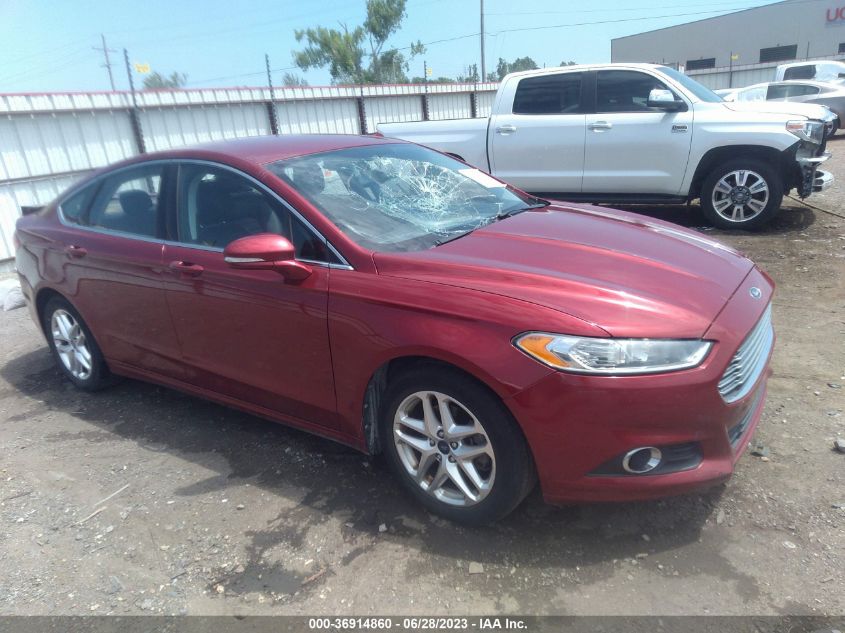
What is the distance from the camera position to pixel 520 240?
10.1ft

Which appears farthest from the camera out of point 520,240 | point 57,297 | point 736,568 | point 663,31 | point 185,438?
point 663,31

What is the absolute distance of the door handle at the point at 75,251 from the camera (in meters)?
4.05

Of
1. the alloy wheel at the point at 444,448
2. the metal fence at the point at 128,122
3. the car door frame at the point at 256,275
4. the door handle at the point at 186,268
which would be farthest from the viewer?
the metal fence at the point at 128,122

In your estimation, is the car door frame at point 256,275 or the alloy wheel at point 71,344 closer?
the car door frame at point 256,275

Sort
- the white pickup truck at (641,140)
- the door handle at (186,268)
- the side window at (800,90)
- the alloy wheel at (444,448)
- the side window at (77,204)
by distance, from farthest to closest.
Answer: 1. the side window at (800,90)
2. the white pickup truck at (641,140)
3. the side window at (77,204)
4. the door handle at (186,268)
5. the alloy wheel at (444,448)

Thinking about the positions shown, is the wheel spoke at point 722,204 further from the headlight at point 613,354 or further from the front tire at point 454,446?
the front tire at point 454,446

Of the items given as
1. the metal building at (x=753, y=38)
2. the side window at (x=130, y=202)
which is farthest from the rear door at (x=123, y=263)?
the metal building at (x=753, y=38)

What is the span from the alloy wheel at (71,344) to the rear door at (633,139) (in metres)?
5.77

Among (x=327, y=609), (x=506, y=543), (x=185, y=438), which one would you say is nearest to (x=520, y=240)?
(x=506, y=543)

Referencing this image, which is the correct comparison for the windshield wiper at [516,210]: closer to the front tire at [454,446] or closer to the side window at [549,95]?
the front tire at [454,446]

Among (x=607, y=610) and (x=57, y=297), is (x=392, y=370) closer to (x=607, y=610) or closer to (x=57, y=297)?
(x=607, y=610)

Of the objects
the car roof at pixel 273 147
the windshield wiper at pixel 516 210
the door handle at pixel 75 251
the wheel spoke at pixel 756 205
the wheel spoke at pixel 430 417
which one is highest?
the car roof at pixel 273 147

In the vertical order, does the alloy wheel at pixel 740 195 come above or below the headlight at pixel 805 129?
below

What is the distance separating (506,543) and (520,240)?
1388mm
